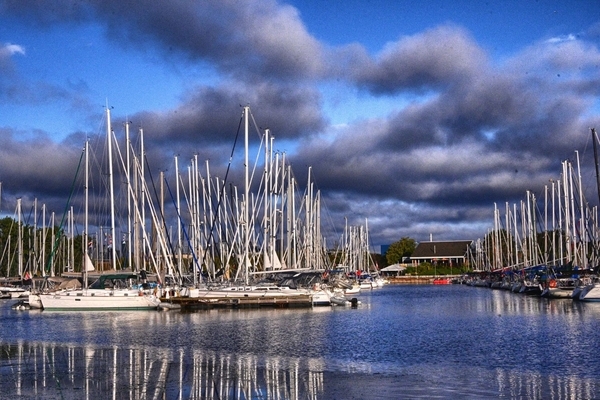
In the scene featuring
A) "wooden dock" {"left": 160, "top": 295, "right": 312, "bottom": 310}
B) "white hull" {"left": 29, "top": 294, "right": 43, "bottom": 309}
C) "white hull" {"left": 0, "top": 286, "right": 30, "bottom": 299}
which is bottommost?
"wooden dock" {"left": 160, "top": 295, "right": 312, "bottom": 310}

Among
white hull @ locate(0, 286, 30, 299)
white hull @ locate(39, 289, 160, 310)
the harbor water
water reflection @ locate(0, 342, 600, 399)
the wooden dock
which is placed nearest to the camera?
water reflection @ locate(0, 342, 600, 399)

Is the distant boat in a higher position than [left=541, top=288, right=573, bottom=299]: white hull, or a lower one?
higher

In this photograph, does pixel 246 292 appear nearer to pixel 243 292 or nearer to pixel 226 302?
pixel 243 292

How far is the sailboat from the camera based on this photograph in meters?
62.2

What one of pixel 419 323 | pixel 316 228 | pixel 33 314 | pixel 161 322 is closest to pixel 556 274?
pixel 316 228

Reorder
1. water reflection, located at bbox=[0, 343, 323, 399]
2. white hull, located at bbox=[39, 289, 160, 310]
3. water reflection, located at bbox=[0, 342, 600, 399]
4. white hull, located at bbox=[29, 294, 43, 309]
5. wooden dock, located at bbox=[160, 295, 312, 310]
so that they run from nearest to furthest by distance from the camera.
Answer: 1. water reflection, located at bbox=[0, 342, 600, 399]
2. water reflection, located at bbox=[0, 343, 323, 399]
3. wooden dock, located at bbox=[160, 295, 312, 310]
4. white hull, located at bbox=[39, 289, 160, 310]
5. white hull, located at bbox=[29, 294, 43, 309]

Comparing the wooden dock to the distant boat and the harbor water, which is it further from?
the harbor water

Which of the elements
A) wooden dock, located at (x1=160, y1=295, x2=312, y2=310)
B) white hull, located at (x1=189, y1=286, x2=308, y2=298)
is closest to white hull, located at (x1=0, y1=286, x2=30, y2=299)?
wooden dock, located at (x1=160, y1=295, x2=312, y2=310)

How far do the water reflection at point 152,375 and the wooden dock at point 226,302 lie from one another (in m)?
28.8

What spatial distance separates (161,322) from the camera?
165 ft

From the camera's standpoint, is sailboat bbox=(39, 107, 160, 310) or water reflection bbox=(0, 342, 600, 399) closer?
water reflection bbox=(0, 342, 600, 399)

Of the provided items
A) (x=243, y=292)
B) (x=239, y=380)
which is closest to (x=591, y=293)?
(x=243, y=292)

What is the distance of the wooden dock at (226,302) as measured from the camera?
62.0 meters

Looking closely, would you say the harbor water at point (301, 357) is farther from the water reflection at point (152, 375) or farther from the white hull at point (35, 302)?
the white hull at point (35, 302)
